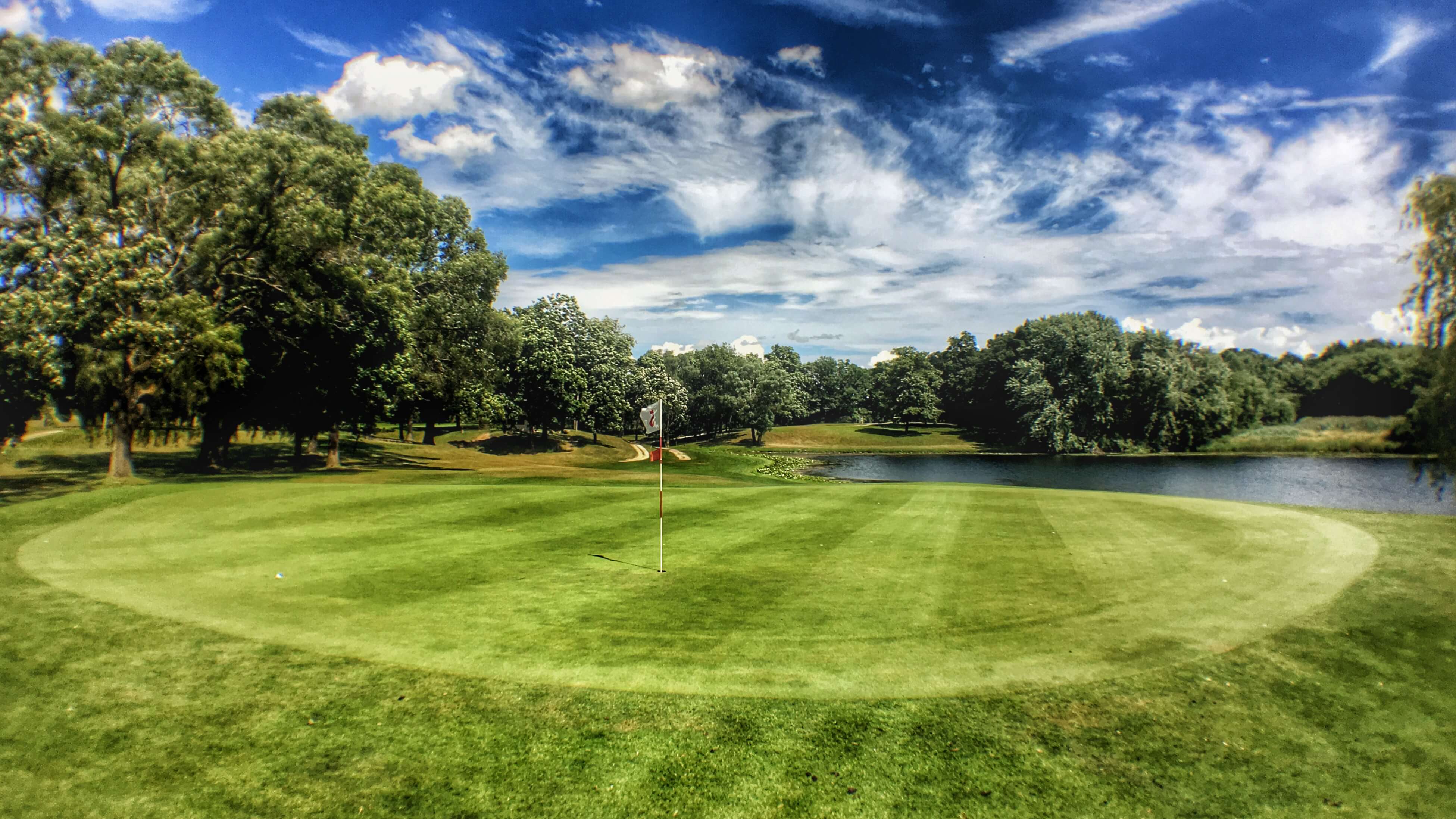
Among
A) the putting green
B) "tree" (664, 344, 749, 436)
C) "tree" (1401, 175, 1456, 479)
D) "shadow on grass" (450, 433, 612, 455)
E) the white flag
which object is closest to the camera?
the putting green

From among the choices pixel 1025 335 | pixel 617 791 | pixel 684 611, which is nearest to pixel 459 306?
pixel 684 611

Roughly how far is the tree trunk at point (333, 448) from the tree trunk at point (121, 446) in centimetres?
1012

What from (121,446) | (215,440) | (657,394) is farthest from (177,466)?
(657,394)

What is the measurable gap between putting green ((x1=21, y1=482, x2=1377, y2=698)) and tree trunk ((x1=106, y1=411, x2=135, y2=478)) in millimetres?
10249

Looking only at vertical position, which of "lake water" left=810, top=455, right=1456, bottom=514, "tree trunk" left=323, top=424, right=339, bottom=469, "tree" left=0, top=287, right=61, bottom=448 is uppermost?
"tree" left=0, top=287, right=61, bottom=448

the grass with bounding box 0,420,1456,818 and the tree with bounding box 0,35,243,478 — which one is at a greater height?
the tree with bounding box 0,35,243,478

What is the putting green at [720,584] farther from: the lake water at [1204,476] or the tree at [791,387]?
the tree at [791,387]

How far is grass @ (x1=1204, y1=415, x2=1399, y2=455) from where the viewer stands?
216 feet

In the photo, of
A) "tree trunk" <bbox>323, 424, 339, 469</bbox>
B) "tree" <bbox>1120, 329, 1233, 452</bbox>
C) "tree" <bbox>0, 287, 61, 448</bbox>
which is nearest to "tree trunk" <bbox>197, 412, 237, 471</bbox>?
"tree trunk" <bbox>323, 424, 339, 469</bbox>

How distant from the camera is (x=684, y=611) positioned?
9.92 m

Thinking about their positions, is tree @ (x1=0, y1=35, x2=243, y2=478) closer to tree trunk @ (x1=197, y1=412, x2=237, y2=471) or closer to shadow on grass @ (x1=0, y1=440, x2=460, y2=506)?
shadow on grass @ (x1=0, y1=440, x2=460, y2=506)

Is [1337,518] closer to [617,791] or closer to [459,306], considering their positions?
[617,791]

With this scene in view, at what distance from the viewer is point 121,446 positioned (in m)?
27.2

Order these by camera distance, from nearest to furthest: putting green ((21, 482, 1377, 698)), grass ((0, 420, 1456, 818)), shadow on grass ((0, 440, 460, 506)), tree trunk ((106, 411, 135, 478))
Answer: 1. grass ((0, 420, 1456, 818))
2. putting green ((21, 482, 1377, 698))
3. shadow on grass ((0, 440, 460, 506))
4. tree trunk ((106, 411, 135, 478))
